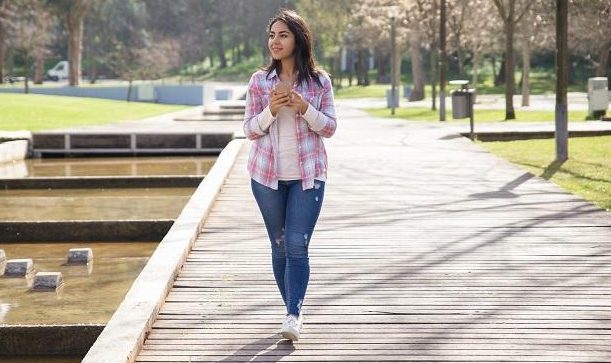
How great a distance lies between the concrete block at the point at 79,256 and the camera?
12727mm

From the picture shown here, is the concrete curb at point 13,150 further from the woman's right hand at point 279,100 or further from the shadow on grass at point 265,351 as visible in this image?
the woman's right hand at point 279,100

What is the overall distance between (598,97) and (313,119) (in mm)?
27005

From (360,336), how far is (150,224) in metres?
→ 7.96

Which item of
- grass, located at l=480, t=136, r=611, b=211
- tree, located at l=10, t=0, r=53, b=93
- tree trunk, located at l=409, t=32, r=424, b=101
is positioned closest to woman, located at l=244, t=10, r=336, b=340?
grass, located at l=480, t=136, r=611, b=211

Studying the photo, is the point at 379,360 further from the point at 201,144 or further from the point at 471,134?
the point at 201,144

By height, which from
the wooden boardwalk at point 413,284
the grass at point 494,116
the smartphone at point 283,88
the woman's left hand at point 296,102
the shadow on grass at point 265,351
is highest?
the smartphone at point 283,88

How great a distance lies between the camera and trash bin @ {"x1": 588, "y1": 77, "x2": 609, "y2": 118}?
3106 centimetres

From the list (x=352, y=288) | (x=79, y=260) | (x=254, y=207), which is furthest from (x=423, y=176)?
(x=352, y=288)

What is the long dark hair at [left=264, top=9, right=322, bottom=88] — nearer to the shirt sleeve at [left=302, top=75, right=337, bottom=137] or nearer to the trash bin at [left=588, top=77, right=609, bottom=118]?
the shirt sleeve at [left=302, top=75, right=337, bottom=137]

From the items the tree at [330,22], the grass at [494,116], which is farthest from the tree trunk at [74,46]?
the grass at [494,116]

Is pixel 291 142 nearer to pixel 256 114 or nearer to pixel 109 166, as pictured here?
pixel 256 114

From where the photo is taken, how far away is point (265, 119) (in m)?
6.14

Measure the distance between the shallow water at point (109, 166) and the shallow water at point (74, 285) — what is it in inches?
354

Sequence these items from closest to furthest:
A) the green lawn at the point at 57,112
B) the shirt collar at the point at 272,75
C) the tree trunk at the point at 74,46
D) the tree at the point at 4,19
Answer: the shirt collar at the point at 272,75, the green lawn at the point at 57,112, the tree at the point at 4,19, the tree trunk at the point at 74,46
